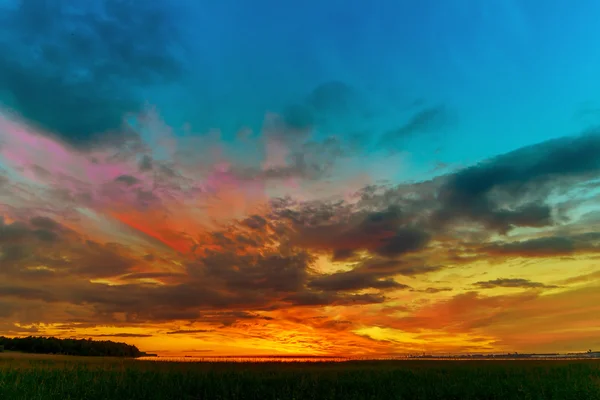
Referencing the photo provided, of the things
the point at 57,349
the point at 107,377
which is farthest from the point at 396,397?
the point at 57,349

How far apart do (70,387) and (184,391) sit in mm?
9999

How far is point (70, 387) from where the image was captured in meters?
35.4

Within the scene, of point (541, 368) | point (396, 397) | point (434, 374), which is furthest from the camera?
point (541, 368)

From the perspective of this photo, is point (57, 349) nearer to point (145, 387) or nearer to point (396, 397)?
point (145, 387)

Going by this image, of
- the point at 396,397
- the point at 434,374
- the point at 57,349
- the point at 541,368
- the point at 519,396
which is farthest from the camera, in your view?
the point at 57,349

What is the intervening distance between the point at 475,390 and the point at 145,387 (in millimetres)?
30046

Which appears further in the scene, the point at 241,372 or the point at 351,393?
the point at 241,372

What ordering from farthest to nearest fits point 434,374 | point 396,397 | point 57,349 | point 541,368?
point 57,349
point 541,368
point 434,374
point 396,397

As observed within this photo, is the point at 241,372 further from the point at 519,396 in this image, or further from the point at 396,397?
the point at 519,396

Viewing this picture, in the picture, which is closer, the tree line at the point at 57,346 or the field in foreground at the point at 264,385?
the field in foreground at the point at 264,385

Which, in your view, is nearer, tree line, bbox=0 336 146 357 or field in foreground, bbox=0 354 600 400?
field in foreground, bbox=0 354 600 400

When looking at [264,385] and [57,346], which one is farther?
[57,346]

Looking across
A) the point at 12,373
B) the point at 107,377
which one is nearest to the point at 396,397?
the point at 107,377

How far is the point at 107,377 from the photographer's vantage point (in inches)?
1513
